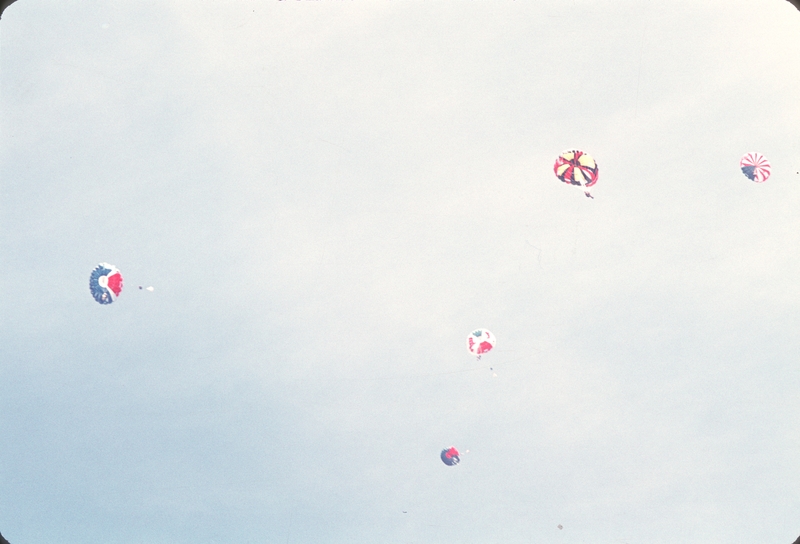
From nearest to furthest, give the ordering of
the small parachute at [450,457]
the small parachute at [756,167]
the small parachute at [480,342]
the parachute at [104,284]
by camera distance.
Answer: the small parachute at [756,167]
the parachute at [104,284]
the small parachute at [480,342]
the small parachute at [450,457]

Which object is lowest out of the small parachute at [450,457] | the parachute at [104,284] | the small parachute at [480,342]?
the small parachute at [450,457]

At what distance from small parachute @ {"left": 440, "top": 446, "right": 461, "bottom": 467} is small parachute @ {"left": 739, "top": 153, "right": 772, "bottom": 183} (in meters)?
17.2

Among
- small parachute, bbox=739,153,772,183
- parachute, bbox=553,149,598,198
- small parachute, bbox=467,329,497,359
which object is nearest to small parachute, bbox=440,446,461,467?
small parachute, bbox=467,329,497,359

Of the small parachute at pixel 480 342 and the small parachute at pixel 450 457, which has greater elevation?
the small parachute at pixel 480 342

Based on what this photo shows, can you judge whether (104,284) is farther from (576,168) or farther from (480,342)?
(576,168)

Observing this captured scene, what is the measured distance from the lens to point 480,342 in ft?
97.7

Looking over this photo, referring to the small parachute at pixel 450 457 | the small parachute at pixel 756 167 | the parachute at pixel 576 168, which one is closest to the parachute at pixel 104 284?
the small parachute at pixel 450 457

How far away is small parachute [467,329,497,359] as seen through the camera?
97.7 ft

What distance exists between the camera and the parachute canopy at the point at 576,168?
Answer: 27.9 metres

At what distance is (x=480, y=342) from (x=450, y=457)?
5558 mm

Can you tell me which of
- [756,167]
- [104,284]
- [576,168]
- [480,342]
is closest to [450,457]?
[480,342]

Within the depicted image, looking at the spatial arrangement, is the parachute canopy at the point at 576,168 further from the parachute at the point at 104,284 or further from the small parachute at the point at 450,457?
the parachute at the point at 104,284

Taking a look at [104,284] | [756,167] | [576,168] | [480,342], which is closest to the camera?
[756,167]

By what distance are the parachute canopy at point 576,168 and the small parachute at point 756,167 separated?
590cm
